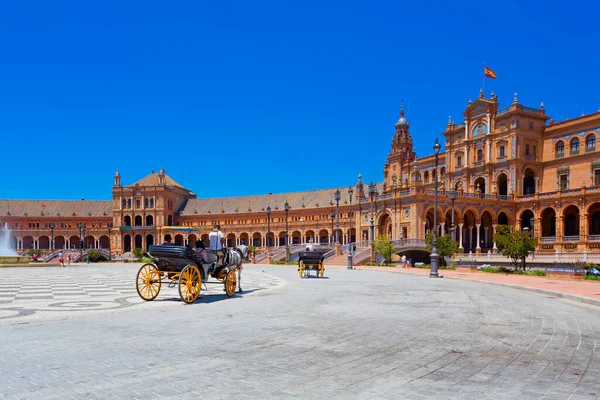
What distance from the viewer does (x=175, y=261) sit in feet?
41.2

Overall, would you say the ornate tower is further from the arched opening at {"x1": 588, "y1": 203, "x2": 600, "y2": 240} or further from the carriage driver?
the carriage driver

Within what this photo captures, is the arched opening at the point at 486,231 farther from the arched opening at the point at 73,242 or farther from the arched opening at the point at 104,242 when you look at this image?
the arched opening at the point at 73,242

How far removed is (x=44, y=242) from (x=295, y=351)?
393 ft

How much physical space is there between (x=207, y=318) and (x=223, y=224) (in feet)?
317

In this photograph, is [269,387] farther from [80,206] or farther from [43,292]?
[80,206]

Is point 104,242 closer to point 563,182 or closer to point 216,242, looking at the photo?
point 563,182

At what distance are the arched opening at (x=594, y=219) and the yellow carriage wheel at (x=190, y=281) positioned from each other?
2025 inches

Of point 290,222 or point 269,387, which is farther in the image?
point 290,222

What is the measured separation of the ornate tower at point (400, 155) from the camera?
76062 millimetres

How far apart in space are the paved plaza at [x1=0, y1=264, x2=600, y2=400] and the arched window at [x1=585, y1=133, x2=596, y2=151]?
5216 centimetres

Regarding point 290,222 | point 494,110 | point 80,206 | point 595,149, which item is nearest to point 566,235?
point 595,149

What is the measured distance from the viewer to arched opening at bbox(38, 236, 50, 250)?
110 m

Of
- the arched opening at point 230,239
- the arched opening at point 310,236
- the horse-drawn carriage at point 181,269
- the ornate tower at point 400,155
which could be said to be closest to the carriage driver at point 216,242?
the horse-drawn carriage at point 181,269

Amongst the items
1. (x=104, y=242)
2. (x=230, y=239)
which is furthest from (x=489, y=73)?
(x=104, y=242)
